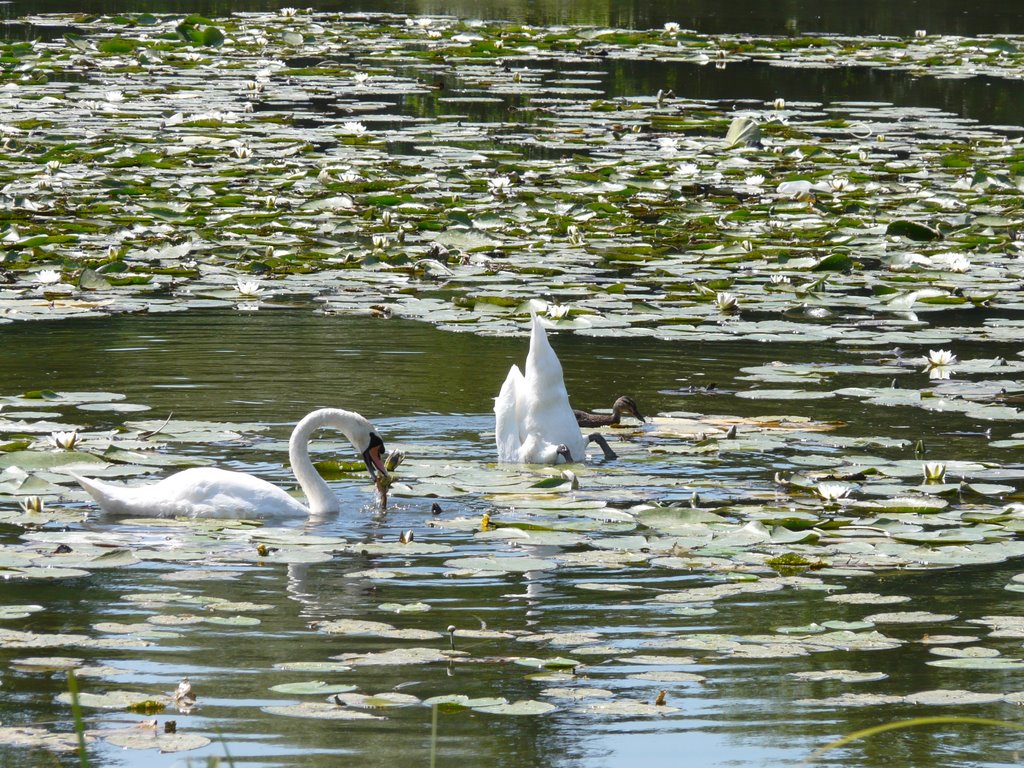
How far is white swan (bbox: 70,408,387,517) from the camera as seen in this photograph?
6.43m

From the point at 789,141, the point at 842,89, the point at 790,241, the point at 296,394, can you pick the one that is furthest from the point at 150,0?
the point at 296,394

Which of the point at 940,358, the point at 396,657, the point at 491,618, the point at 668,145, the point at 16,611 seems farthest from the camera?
the point at 668,145

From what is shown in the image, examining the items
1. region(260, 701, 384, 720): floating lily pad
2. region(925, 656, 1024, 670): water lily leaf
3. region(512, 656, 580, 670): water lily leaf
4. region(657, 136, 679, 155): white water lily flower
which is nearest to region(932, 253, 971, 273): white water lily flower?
region(657, 136, 679, 155): white water lily flower

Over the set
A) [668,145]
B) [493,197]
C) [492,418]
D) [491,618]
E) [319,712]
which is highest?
[668,145]

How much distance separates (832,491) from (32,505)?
3.00 metres

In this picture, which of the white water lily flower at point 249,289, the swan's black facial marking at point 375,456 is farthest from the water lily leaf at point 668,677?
the white water lily flower at point 249,289

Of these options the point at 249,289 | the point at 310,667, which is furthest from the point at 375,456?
the point at 249,289

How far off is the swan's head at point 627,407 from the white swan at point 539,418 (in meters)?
0.39

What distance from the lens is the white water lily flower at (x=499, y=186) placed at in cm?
1355

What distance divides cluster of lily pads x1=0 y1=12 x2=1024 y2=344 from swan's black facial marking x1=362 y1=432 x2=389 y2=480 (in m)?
2.93

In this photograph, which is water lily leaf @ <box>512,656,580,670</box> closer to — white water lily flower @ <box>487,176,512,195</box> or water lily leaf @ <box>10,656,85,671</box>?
water lily leaf @ <box>10,656,85,671</box>

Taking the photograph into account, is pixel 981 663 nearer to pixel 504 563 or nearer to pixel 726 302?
pixel 504 563

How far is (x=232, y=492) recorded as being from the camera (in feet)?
21.2

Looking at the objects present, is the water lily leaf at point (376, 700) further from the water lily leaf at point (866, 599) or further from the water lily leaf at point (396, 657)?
the water lily leaf at point (866, 599)
